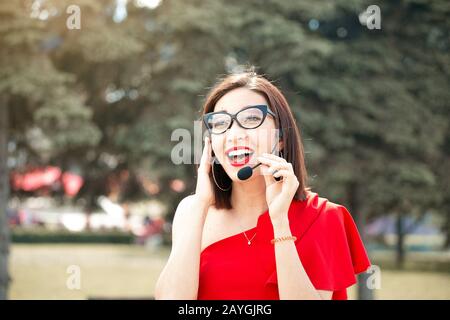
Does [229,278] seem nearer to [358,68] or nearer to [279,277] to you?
[279,277]

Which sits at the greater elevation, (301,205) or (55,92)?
(55,92)

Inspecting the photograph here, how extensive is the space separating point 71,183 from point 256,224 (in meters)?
15.7

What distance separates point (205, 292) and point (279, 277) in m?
0.33

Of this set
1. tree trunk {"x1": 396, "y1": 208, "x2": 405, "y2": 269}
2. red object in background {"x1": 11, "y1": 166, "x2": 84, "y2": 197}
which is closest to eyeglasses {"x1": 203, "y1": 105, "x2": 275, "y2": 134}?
red object in background {"x1": 11, "y1": 166, "x2": 84, "y2": 197}

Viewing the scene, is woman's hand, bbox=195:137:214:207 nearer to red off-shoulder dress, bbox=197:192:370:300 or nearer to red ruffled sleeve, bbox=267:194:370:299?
red off-shoulder dress, bbox=197:192:370:300

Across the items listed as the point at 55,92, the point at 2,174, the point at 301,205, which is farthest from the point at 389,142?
the point at 301,205

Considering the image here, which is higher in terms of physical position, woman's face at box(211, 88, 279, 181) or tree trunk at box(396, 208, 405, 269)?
woman's face at box(211, 88, 279, 181)

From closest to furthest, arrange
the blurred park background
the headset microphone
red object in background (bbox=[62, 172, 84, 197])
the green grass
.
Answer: the headset microphone < the blurred park background < red object in background (bbox=[62, 172, 84, 197]) < the green grass

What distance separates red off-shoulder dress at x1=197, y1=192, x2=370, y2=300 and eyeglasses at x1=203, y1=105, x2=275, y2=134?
34 centimetres

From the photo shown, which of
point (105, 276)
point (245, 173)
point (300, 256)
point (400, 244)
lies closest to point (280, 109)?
point (245, 173)

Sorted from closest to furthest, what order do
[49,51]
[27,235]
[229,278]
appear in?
[229,278]
[49,51]
[27,235]

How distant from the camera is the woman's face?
2.41m

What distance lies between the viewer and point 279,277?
86.0 inches

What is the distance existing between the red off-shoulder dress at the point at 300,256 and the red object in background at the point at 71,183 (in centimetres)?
1282
